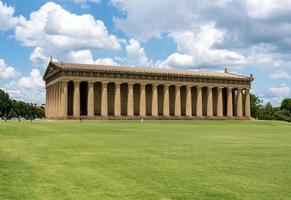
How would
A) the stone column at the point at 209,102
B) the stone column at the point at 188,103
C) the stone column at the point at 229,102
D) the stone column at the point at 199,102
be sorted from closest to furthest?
the stone column at the point at 188,103, the stone column at the point at 199,102, the stone column at the point at 209,102, the stone column at the point at 229,102

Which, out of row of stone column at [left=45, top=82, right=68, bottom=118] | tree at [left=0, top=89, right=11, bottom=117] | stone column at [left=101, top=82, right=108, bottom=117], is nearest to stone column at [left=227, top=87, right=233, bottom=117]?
stone column at [left=101, top=82, right=108, bottom=117]

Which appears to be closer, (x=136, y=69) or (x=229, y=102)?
(x=136, y=69)

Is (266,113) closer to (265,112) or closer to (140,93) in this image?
(265,112)

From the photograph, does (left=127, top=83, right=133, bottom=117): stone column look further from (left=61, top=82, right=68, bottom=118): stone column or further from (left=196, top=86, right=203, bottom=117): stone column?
(left=196, top=86, right=203, bottom=117): stone column

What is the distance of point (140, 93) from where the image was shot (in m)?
127

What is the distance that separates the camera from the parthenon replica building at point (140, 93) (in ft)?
394

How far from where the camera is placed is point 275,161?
850 inches

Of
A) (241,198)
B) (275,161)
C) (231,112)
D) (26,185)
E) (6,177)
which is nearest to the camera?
(241,198)

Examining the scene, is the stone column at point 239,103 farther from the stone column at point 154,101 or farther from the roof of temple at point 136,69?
the stone column at point 154,101

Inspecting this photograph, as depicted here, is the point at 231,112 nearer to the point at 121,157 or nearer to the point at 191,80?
the point at 191,80

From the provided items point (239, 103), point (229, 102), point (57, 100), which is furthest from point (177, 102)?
point (57, 100)

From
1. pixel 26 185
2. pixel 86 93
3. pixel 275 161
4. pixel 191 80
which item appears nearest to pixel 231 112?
pixel 191 80

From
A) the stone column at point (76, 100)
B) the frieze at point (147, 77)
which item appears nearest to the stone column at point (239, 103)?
the frieze at point (147, 77)

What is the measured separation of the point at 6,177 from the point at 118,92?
350 feet
